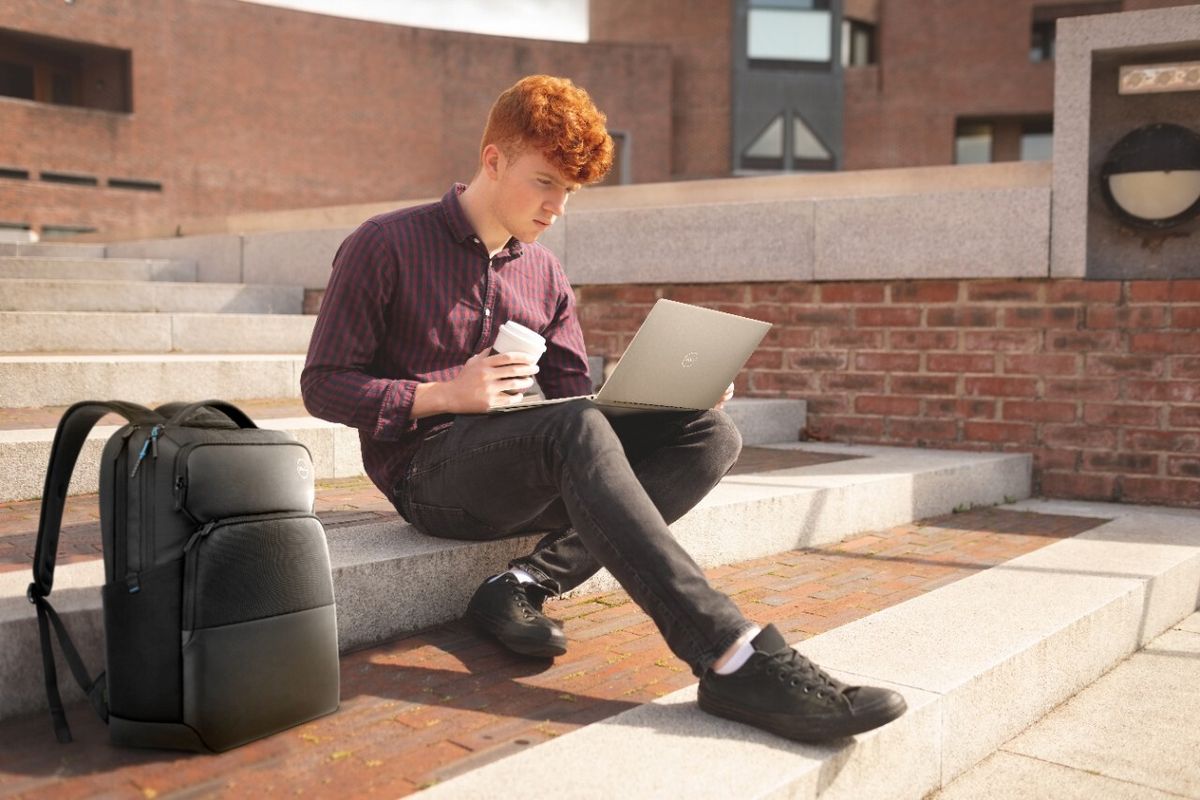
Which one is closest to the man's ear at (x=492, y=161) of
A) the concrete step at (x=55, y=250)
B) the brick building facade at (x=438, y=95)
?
the concrete step at (x=55, y=250)

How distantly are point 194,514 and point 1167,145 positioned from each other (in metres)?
5.06

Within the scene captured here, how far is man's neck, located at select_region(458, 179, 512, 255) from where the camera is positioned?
9.61 feet

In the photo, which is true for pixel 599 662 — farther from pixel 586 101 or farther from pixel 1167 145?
pixel 1167 145

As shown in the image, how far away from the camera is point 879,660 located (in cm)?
266

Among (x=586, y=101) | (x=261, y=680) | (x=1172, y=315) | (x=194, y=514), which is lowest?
(x=261, y=680)

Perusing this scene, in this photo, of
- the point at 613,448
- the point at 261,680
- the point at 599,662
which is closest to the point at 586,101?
the point at 613,448

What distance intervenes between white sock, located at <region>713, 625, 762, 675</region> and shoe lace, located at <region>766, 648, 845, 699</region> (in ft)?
0.16

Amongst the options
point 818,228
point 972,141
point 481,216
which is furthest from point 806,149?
point 481,216

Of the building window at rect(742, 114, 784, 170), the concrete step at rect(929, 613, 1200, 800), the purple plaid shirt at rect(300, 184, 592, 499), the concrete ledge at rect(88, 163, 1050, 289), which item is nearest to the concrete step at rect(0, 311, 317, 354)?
the concrete ledge at rect(88, 163, 1050, 289)

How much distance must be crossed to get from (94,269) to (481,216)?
6507mm

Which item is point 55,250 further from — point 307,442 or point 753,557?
point 753,557

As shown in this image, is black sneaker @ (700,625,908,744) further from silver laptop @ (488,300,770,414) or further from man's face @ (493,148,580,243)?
man's face @ (493,148,580,243)

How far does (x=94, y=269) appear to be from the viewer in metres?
8.31

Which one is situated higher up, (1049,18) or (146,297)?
(1049,18)
